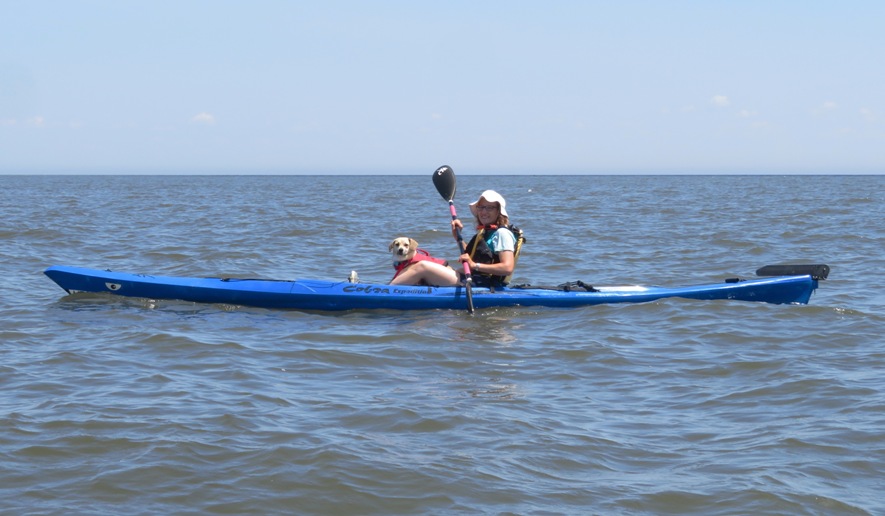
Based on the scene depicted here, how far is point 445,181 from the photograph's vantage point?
9.36 metres

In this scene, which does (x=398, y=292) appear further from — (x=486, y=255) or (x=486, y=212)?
(x=486, y=212)

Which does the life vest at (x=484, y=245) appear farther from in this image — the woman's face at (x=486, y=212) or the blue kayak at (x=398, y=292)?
the blue kayak at (x=398, y=292)

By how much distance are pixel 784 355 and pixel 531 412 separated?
223 cm

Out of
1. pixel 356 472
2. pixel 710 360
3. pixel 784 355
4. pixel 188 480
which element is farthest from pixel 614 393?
pixel 188 480

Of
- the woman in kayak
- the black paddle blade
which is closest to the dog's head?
the woman in kayak

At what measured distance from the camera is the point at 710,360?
620 cm

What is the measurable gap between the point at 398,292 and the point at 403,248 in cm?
37

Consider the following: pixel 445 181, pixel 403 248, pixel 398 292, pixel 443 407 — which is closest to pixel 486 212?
pixel 403 248

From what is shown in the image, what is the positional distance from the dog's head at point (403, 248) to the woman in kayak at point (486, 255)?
103mm

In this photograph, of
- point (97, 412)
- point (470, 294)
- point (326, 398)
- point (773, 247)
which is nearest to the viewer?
point (97, 412)

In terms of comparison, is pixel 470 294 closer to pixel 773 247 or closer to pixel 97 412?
pixel 97 412

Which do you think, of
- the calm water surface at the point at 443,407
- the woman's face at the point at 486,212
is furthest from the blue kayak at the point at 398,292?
the woman's face at the point at 486,212

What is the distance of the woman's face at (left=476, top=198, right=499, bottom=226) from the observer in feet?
25.0

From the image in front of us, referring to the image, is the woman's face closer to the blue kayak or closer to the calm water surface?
the blue kayak
